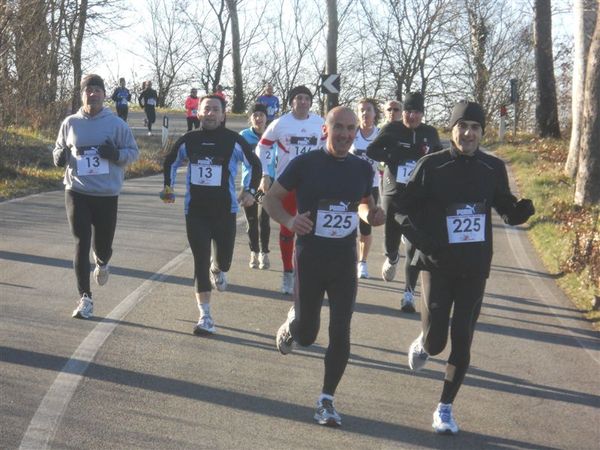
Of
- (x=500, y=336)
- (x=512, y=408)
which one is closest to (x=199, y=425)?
(x=512, y=408)

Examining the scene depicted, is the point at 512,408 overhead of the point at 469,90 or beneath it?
beneath

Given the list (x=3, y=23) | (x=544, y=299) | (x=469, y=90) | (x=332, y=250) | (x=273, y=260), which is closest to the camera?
(x=332, y=250)

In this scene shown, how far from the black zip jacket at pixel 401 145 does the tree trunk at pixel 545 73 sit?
798 inches

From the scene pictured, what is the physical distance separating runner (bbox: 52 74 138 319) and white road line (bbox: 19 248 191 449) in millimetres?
431

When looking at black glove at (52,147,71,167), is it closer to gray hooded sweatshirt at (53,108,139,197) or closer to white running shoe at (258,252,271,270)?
gray hooded sweatshirt at (53,108,139,197)

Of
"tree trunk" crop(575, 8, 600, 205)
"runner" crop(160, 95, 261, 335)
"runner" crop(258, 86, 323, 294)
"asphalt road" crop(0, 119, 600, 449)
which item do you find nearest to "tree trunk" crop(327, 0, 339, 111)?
"tree trunk" crop(575, 8, 600, 205)

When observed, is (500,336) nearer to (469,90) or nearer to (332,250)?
(332,250)

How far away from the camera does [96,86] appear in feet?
27.7

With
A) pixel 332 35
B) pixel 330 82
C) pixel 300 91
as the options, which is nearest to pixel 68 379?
pixel 300 91

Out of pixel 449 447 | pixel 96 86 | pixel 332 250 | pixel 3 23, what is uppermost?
pixel 3 23

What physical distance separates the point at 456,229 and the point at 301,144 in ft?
13.5

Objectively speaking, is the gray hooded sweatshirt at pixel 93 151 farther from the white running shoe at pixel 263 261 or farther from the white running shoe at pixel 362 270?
the white running shoe at pixel 362 270

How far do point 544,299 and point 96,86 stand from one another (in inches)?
205

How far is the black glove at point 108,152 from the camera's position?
839cm
